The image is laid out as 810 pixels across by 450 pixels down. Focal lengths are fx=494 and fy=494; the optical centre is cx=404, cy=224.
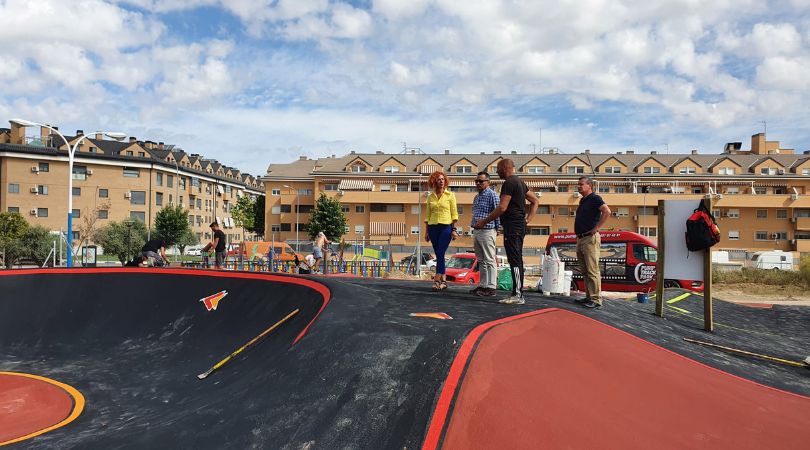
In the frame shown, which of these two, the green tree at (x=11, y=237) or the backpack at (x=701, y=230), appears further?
the green tree at (x=11, y=237)

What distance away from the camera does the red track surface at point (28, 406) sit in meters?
4.58

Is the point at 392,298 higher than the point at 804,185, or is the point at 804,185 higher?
the point at 804,185

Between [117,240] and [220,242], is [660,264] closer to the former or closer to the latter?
[220,242]

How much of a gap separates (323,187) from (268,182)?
307 inches

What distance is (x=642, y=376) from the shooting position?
3.66 meters

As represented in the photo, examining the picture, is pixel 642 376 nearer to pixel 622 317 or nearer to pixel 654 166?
pixel 622 317

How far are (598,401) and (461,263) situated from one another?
13.9m

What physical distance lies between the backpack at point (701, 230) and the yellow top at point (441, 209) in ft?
9.59

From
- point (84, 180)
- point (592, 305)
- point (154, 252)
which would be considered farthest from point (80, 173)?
point (592, 305)

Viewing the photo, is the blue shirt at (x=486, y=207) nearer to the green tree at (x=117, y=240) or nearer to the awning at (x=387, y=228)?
the green tree at (x=117, y=240)

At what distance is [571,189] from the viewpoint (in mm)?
56344

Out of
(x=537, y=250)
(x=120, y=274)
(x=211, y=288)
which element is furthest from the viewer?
(x=537, y=250)

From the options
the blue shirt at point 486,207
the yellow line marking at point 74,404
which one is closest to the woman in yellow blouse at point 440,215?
the blue shirt at point 486,207


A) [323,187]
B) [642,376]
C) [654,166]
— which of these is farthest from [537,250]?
[642,376]
